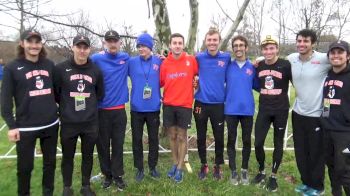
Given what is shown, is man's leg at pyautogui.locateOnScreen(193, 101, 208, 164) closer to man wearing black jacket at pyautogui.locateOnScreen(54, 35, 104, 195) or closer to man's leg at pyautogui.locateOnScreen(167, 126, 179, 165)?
man's leg at pyautogui.locateOnScreen(167, 126, 179, 165)

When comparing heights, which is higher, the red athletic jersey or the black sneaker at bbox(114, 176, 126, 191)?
the red athletic jersey

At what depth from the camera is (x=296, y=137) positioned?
4855mm

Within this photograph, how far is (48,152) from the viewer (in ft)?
14.2

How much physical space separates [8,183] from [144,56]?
9.22ft

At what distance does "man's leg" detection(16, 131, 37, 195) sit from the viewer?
407 cm

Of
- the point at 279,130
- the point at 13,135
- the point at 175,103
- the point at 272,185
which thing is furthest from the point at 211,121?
the point at 13,135

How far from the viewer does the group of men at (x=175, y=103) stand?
413cm

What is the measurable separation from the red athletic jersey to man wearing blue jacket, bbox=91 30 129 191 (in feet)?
1.92

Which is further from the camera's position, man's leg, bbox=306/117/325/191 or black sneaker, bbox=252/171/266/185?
black sneaker, bbox=252/171/266/185

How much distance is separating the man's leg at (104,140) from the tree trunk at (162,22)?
91.5 inches

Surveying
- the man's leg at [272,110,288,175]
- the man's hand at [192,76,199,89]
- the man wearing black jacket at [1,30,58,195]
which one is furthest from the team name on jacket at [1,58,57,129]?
the man's leg at [272,110,288,175]

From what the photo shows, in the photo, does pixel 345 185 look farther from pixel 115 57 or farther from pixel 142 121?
pixel 115 57

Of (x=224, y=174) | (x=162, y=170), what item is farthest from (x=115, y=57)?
(x=224, y=174)

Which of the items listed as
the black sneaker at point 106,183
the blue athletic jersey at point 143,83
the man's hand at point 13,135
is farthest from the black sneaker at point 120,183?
the man's hand at point 13,135
